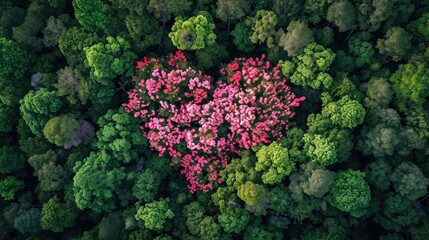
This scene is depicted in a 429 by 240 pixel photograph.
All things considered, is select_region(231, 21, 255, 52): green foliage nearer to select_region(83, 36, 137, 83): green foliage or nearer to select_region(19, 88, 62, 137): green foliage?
select_region(83, 36, 137, 83): green foliage

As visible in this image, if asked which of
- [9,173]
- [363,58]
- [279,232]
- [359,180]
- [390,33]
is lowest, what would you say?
[9,173]

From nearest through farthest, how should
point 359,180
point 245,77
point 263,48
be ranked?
point 359,180 → point 245,77 → point 263,48

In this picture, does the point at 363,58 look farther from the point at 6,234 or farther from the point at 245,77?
the point at 6,234

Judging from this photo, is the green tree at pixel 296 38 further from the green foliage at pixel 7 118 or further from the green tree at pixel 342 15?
the green foliage at pixel 7 118

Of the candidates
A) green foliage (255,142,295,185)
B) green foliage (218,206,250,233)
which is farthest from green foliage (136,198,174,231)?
green foliage (255,142,295,185)

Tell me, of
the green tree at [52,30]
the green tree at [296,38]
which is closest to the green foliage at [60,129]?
the green tree at [52,30]

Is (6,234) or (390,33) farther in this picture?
(6,234)

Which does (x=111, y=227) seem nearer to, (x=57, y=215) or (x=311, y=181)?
(x=57, y=215)

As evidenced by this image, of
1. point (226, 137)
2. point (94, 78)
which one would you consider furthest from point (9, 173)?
point (226, 137)
